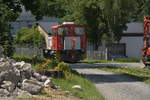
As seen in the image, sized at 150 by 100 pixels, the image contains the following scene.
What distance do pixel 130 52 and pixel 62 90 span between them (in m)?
53.0

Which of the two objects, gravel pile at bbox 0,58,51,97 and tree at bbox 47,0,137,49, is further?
tree at bbox 47,0,137,49

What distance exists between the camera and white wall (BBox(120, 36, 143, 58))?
70250 millimetres

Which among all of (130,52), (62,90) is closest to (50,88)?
(62,90)

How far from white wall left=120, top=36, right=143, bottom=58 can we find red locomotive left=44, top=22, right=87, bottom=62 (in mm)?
22451

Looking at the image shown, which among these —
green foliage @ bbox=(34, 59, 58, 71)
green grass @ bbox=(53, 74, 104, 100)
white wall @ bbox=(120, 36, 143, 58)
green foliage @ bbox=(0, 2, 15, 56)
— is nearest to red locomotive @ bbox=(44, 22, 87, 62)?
green foliage @ bbox=(0, 2, 15, 56)

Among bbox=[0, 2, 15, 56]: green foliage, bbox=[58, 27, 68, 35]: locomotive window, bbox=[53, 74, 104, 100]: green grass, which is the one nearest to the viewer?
bbox=[53, 74, 104, 100]: green grass

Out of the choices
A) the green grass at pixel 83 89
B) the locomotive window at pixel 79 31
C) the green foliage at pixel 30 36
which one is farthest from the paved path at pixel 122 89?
the green foliage at pixel 30 36

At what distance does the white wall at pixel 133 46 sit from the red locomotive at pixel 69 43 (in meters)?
22.5

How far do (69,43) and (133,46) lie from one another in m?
23.9

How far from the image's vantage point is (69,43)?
1884 inches

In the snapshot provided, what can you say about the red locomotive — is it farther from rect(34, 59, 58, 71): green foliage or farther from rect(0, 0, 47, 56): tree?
rect(34, 59, 58, 71): green foliage

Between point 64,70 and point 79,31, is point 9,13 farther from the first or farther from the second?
point 79,31

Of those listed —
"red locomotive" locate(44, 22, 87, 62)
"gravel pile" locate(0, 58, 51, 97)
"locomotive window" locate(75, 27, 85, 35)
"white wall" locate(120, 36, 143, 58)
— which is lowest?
"white wall" locate(120, 36, 143, 58)

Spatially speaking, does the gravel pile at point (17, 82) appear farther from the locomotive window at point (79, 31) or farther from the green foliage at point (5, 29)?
the locomotive window at point (79, 31)
